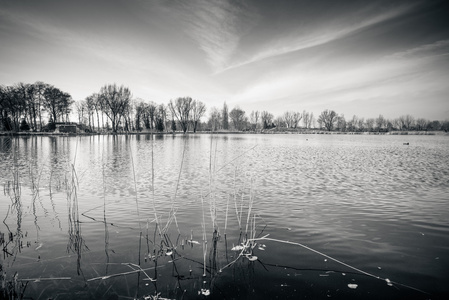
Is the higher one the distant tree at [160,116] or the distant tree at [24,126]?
the distant tree at [160,116]

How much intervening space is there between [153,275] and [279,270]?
7.94ft

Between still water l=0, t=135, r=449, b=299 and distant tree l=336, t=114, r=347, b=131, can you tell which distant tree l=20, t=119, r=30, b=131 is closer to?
still water l=0, t=135, r=449, b=299

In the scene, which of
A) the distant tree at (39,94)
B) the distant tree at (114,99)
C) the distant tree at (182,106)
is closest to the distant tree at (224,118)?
the distant tree at (182,106)

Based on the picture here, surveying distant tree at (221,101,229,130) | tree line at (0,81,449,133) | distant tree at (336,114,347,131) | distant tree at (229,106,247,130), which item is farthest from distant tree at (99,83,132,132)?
distant tree at (336,114,347,131)

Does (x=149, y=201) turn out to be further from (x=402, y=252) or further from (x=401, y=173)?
(x=401, y=173)

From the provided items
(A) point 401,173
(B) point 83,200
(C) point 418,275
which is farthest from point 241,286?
(A) point 401,173

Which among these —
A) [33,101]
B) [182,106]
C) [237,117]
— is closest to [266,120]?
[237,117]

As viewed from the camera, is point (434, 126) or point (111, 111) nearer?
point (111, 111)

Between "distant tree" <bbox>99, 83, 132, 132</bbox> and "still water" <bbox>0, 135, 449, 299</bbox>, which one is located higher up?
"distant tree" <bbox>99, 83, 132, 132</bbox>

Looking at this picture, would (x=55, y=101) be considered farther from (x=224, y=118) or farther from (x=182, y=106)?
(x=224, y=118)

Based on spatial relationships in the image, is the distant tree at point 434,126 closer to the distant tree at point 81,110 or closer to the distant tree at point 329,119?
the distant tree at point 329,119

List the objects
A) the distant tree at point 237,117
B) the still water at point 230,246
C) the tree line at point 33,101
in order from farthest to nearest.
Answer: the distant tree at point 237,117 → the tree line at point 33,101 → the still water at point 230,246

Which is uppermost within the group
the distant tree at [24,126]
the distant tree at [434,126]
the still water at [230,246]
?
the distant tree at [434,126]

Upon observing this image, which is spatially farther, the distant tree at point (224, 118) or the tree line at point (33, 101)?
the distant tree at point (224, 118)
